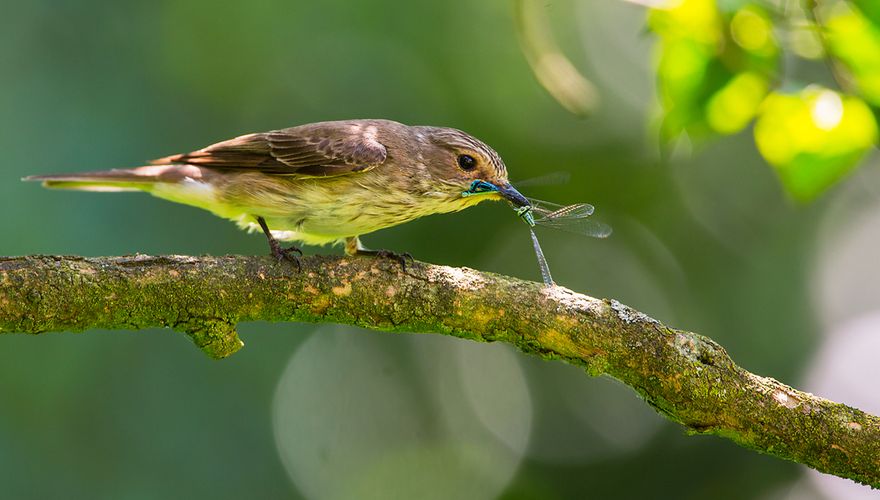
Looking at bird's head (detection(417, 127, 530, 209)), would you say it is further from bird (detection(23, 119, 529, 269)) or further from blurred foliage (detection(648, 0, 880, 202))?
blurred foliage (detection(648, 0, 880, 202))

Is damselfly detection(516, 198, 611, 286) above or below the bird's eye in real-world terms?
below

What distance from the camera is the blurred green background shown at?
554cm

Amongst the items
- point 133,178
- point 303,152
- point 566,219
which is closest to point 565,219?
point 566,219

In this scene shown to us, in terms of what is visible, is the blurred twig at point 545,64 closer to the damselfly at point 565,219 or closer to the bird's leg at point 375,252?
the damselfly at point 565,219

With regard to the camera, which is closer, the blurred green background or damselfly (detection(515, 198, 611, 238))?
damselfly (detection(515, 198, 611, 238))

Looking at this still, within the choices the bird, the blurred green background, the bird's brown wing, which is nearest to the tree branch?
the bird

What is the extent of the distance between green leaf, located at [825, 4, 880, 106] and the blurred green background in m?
3.20

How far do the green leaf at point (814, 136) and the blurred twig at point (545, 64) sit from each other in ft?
3.18

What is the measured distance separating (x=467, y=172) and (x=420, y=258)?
2372 millimetres

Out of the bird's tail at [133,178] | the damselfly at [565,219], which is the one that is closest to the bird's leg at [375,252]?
the damselfly at [565,219]

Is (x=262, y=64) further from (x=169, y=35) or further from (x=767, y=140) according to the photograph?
(x=767, y=140)

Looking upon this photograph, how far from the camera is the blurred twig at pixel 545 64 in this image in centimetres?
409

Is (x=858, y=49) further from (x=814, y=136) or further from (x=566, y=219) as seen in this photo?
(x=566, y=219)

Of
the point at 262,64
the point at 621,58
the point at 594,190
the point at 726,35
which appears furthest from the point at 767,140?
the point at 621,58
